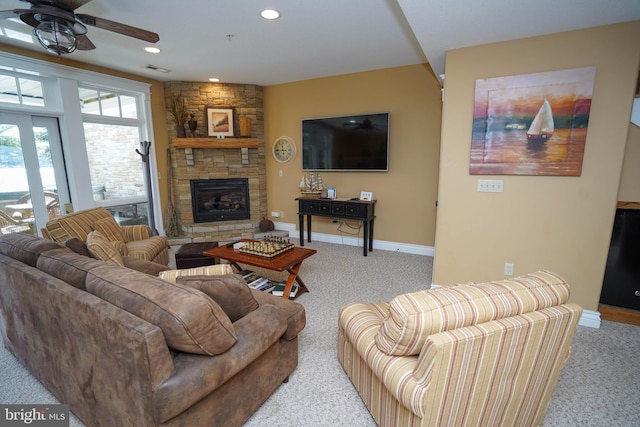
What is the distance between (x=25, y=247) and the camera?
184cm

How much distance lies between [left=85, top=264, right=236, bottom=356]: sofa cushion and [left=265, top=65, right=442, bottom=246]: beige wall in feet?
12.0

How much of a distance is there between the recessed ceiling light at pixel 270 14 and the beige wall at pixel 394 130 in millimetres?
2108

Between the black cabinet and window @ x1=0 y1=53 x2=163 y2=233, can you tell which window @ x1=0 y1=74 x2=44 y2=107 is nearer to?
window @ x1=0 y1=53 x2=163 y2=233

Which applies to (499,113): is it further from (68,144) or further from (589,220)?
(68,144)

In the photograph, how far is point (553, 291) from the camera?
129cm

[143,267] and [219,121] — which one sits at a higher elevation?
[219,121]

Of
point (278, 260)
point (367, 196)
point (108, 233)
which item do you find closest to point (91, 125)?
point (108, 233)

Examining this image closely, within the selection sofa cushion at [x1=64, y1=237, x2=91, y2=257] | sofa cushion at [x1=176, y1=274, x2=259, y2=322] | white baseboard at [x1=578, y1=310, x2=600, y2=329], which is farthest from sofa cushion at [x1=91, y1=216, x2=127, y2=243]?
white baseboard at [x1=578, y1=310, x2=600, y2=329]

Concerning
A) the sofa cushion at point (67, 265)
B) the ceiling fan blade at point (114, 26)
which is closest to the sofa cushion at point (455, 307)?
the sofa cushion at point (67, 265)

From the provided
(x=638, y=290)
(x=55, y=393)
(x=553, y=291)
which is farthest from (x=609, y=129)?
(x=55, y=393)

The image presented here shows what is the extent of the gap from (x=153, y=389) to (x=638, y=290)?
12.4ft

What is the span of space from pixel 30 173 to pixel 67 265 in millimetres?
3134

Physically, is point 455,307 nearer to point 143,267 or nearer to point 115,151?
point 143,267

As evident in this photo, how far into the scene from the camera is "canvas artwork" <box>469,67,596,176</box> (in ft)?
7.83
